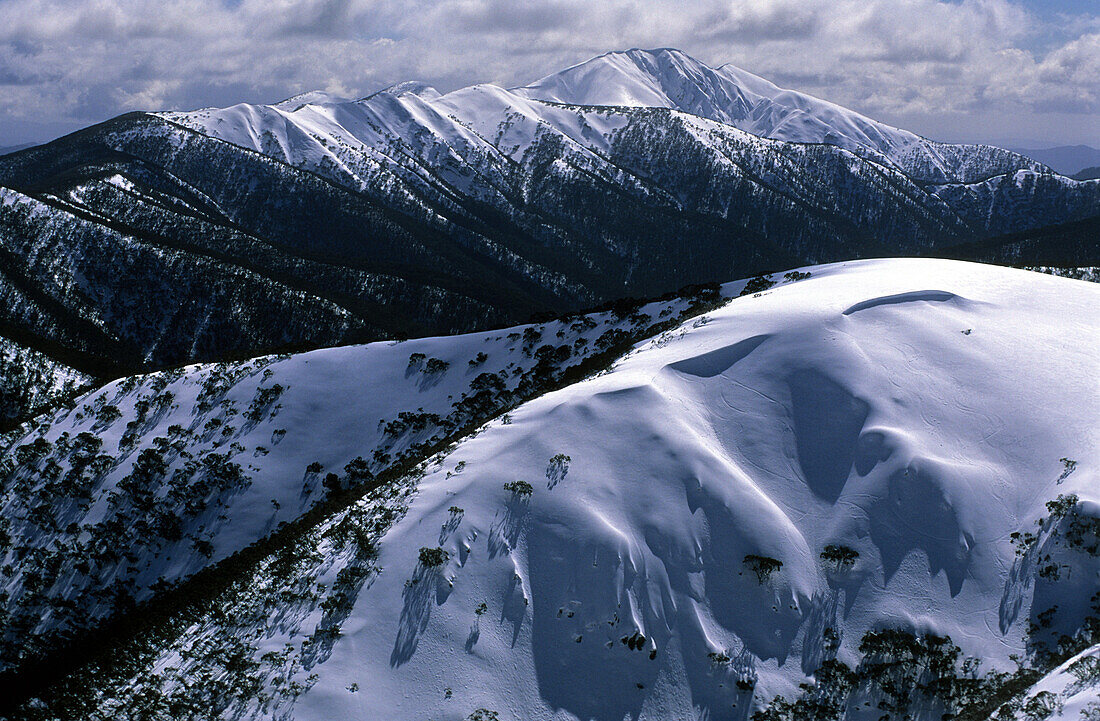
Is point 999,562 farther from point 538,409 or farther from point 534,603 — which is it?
point 538,409

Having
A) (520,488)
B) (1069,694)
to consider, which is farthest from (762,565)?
(520,488)

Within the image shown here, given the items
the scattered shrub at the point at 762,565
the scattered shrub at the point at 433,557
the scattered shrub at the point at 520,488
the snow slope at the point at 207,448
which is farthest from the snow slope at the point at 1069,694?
the snow slope at the point at 207,448

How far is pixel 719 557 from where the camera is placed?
32.4m

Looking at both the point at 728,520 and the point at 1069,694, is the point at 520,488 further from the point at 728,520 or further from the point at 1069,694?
the point at 1069,694

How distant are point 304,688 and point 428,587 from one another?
21.5 feet

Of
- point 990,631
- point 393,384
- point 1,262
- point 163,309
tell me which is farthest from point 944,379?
point 1,262

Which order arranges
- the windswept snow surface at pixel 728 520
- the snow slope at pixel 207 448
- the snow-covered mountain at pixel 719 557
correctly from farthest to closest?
the snow slope at pixel 207 448
the windswept snow surface at pixel 728 520
the snow-covered mountain at pixel 719 557

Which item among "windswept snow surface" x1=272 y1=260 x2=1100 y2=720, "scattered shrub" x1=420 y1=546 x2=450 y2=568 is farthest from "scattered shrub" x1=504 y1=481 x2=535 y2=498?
"scattered shrub" x1=420 y1=546 x2=450 y2=568

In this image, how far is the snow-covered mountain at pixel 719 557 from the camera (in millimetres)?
27828

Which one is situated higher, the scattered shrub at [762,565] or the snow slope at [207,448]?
the scattered shrub at [762,565]

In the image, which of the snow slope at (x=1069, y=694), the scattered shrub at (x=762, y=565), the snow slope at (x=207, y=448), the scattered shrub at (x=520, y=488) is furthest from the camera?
the snow slope at (x=207, y=448)

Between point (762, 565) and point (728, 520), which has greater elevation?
point (728, 520)

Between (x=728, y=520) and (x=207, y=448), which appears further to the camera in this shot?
(x=207, y=448)

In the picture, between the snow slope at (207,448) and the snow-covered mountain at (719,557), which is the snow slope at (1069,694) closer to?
the snow-covered mountain at (719,557)
